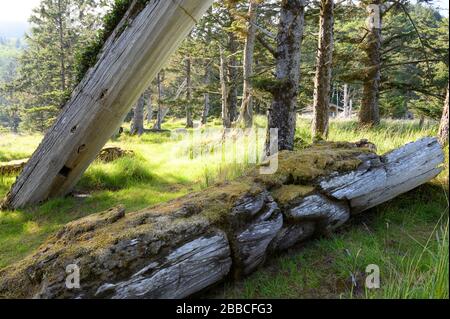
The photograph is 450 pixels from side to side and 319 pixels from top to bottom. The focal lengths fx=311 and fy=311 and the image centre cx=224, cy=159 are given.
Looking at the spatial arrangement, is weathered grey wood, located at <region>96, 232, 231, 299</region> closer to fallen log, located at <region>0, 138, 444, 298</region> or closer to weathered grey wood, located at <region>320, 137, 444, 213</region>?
fallen log, located at <region>0, 138, 444, 298</region>

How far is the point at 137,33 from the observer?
15.7ft

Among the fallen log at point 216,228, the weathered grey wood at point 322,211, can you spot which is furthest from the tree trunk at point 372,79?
the weathered grey wood at point 322,211

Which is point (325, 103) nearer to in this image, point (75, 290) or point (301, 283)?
point (301, 283)

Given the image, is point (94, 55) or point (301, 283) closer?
point (301, 283)

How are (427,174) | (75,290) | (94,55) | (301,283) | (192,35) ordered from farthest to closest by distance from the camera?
(192,35), (94,55), (427,174), (301,283), (75,290)

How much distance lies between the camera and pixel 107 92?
500 cm

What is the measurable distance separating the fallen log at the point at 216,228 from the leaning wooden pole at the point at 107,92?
259 cm

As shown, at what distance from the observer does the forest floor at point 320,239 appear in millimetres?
2400

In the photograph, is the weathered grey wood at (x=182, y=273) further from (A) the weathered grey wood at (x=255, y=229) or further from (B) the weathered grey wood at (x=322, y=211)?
(B) the weathered grey wood at (x=322, y=211)

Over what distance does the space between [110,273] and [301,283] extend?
1.53 metres

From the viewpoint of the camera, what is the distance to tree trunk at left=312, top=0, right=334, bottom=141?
23.1ft

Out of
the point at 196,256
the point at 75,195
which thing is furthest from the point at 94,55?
the point at 196,256

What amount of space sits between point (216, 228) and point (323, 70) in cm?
595

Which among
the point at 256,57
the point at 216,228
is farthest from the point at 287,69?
the point at 256,57
